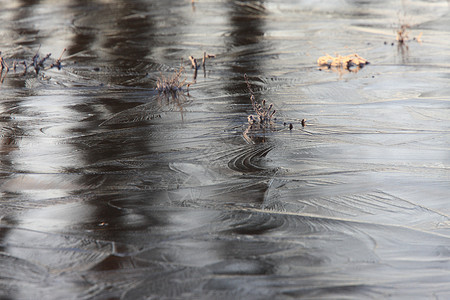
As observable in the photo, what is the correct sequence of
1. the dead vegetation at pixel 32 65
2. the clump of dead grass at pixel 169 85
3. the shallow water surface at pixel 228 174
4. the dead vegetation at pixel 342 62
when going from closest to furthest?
the shallow water surface at pixel 228 174 < the clump of dead grass at pixel 169 85 < the dead vegetation at pixel 342 62 < the dead vegetation at pixel 32 65

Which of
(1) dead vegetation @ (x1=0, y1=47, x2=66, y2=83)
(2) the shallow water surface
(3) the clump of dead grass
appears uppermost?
(1) dead vegetation @ (x1=0, y1=47, x2=66, y2=83)

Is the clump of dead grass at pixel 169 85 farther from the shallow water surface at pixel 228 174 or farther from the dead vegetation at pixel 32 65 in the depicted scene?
the dead vegetation at pixel 32 65

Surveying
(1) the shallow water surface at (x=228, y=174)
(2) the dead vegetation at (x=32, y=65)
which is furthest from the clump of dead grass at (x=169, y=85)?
(2) the dead vegetation at (x=32, y=65)

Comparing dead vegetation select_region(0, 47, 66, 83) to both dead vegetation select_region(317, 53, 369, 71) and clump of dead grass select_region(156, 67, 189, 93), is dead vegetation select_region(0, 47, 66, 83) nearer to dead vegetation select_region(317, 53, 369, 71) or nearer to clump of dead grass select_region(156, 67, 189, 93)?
clump of dead grass select_region(156, 67, 189, 93)

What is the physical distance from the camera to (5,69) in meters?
7.41

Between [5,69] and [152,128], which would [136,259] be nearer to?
[152,128]

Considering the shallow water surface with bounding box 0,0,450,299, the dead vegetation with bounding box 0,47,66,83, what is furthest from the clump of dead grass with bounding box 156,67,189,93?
the dead vegetation with bounding box 0,47,66,83

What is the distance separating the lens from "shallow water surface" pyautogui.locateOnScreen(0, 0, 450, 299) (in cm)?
293

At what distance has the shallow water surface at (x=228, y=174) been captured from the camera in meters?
2.93

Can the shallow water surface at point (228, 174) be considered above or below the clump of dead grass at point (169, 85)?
below

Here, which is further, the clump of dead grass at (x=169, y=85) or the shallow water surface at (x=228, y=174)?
the clump of dead grass at (x=169, y=85)

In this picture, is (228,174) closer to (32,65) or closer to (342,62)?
(342,62)

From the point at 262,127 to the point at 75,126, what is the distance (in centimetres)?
145

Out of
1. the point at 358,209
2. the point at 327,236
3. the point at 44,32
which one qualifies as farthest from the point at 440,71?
the point at 44,32
